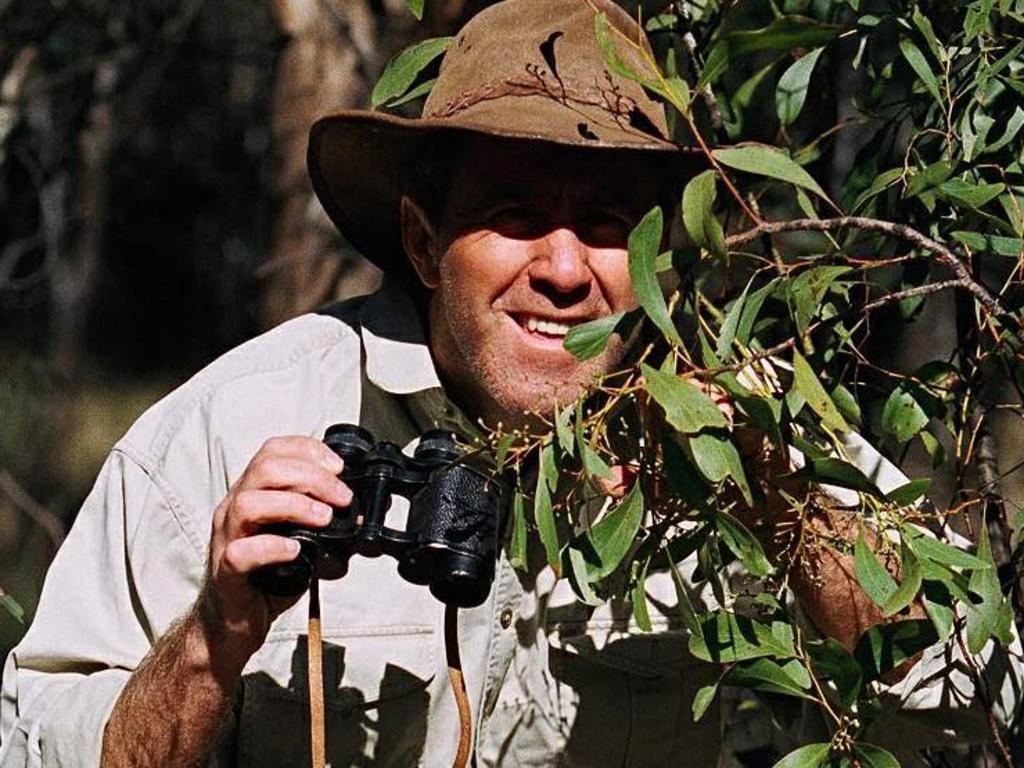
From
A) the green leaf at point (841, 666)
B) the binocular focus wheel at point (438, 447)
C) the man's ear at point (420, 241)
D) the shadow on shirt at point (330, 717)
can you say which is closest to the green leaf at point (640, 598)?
the green leaf at point (841, 666)

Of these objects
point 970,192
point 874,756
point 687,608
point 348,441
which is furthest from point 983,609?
point 348,441

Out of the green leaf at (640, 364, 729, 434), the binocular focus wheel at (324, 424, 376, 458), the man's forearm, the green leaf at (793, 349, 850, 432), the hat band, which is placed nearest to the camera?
the green leaf at (640, 364, 729, 434)

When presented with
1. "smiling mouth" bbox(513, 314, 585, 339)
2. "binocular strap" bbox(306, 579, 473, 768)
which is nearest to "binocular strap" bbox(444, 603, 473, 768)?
"binocular strap" bbox(306, 579, 473, 768)

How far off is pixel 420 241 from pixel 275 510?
99cm

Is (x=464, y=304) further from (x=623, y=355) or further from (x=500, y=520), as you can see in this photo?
(x=500, y=520)

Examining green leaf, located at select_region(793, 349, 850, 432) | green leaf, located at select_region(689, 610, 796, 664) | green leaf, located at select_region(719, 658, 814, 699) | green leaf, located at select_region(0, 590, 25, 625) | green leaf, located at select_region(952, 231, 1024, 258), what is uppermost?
green leaf, located at select_region(952, 231, 1024, 258)

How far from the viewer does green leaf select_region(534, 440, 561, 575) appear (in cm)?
242

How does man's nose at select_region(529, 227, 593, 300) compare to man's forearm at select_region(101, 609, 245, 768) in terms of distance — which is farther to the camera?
man's nose at select_region(529, 227, 593, 300)

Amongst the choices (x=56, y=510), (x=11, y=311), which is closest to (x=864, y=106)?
(x=56, y=510)

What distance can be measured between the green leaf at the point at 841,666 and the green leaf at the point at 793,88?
91 cm

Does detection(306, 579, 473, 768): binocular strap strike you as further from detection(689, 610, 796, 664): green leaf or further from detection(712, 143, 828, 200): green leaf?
detection(712, 143, 828, 200): green leaf

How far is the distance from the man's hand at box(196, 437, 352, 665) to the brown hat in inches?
28.3

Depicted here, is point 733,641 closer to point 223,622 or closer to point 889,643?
point 889,643

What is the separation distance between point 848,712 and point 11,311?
34.6 ft
